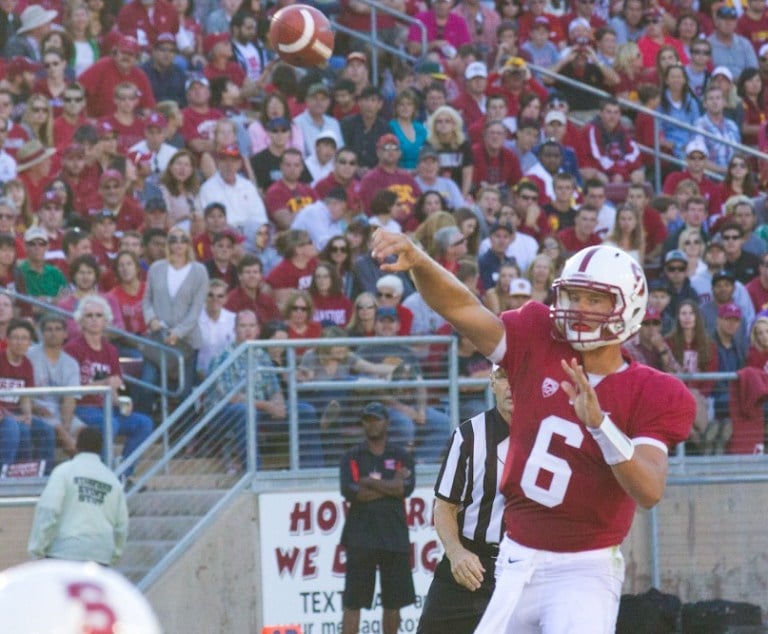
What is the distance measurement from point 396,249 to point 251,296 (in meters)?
7.97

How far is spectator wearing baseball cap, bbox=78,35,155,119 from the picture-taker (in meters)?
15.9

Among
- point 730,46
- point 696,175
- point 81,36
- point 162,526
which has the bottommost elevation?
point 162,526

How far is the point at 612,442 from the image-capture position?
5.48m

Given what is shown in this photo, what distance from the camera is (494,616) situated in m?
5.93

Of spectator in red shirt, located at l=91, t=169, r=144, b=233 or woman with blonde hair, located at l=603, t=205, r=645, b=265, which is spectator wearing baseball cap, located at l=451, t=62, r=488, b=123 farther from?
spectator in red shirt, located at l=91, t=169, r=144, b=233

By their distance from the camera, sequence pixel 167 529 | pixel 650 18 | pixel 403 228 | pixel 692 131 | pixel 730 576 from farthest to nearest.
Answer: pixel 650 18, pixel 692 131, pixel 403 228, pixel 730 576, pixel 167 529

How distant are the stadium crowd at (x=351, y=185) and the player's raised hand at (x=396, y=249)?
665 centimetres

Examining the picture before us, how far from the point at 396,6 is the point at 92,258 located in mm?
7085

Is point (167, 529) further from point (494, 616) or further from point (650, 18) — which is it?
point (650, 18)

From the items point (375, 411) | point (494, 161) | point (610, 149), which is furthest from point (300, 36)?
point (610, 149)

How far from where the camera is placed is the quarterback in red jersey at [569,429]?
19.1ft

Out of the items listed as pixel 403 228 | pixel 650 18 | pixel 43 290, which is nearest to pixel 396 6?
pixel 650 18

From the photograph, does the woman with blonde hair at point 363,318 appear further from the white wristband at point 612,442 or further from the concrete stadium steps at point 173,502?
the white wristband at point 612,442

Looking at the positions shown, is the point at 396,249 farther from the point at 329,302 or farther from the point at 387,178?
the point at 387,178
